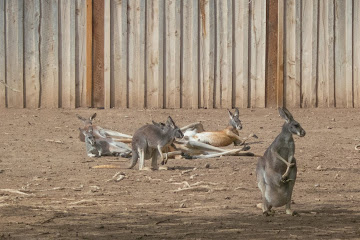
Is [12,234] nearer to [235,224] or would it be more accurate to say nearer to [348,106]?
[235,224]

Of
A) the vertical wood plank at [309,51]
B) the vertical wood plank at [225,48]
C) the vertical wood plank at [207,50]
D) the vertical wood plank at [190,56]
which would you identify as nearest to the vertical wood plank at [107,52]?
the vertical wood plank at [190,56]

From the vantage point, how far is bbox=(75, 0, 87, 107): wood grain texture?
15273 millimetres

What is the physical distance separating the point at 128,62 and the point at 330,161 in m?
4.47

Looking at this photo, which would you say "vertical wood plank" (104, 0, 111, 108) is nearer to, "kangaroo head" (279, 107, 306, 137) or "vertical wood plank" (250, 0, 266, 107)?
"vertical wood plank" (250, 0, 266, 107)

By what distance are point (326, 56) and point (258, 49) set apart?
1.14 meters

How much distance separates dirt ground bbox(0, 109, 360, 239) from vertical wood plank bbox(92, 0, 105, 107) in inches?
11.1

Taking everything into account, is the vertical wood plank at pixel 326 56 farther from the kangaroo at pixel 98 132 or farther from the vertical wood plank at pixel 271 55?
the kangaroo at pixel 98 132

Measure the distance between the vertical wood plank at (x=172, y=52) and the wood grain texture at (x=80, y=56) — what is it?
133 cm

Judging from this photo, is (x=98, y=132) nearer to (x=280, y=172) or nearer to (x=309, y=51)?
(x=309, y=51)

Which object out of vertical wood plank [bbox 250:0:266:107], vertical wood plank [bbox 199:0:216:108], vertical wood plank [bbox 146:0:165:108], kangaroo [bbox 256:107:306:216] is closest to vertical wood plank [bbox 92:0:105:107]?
vertical wood plank [bbox 146:0:165:108]

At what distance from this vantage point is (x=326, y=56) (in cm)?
1559

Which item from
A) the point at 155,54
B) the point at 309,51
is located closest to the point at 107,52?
the point at 155,54

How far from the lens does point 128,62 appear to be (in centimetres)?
1536

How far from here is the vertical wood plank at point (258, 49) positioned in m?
15.4
